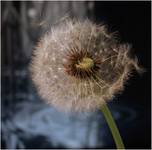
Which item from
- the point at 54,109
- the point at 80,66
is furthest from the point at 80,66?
the point at 54,109

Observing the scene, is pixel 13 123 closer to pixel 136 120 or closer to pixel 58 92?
pixel 136 120

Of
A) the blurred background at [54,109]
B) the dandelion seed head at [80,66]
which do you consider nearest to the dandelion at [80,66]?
the dandelion seed head at [80,66]

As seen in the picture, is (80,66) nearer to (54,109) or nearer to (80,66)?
(80,66)

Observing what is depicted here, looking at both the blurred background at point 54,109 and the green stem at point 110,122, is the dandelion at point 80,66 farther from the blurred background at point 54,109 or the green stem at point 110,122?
the blurred background at point 54,109

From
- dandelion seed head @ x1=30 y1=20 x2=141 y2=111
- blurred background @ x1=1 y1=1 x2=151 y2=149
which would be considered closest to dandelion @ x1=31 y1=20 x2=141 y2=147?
dandelion seed head @ x1=30 y1=20 x2=141 y2=111

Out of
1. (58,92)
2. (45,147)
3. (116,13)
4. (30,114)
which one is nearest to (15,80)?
(30,114)
